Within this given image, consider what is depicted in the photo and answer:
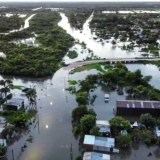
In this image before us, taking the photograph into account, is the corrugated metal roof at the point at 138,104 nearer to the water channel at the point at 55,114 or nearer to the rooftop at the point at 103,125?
the water channel at the point at 55,114

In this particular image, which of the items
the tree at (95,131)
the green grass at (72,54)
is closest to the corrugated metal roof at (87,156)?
the tree at (95,131)

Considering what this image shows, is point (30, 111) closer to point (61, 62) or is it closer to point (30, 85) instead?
point (30, 85)

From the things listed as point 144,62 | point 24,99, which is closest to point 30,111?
point 24,99

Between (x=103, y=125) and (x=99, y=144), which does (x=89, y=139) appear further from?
(x=103, y=125)

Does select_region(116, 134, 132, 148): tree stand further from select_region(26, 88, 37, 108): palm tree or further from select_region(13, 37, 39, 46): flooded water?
select_region(13, 37, 39, 46): flooded water

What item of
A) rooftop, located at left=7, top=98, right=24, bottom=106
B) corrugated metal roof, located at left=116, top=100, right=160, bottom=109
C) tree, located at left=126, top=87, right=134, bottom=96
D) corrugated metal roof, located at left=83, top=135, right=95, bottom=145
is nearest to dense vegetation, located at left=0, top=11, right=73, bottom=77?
rooftop, located at left=7, top=98, right=24, bottom=106

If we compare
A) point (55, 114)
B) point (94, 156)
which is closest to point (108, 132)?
point (94, 156)
